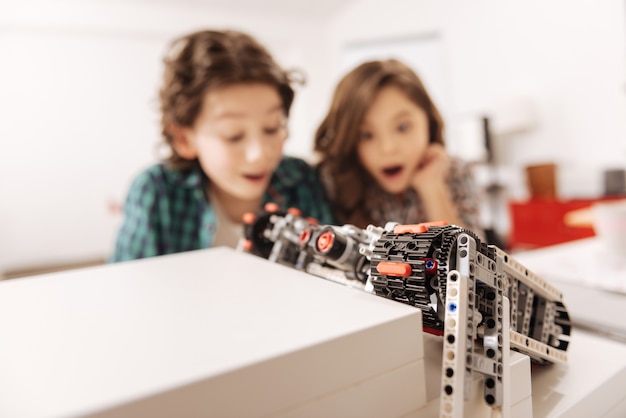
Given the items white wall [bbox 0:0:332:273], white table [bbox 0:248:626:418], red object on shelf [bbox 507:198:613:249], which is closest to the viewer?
white table [bbox 0:248:626:418]

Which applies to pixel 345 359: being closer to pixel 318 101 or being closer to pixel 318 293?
pixel 318 293

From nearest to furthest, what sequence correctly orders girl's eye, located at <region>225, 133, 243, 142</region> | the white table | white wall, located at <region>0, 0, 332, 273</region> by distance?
1. the white table
2. girl's eye, located at <region>225, 133, 243, 142</region>
3. white wall, located at <region>0, 0, 332, 273</region>

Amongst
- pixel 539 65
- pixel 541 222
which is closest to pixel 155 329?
pixel 541 222

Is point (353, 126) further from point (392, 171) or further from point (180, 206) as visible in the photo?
point (180, 206)

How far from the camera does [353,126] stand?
828 millimetres

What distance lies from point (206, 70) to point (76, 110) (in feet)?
6.31

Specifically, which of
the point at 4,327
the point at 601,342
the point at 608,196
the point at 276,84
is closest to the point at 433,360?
the point at 601,342

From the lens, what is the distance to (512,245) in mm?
2223

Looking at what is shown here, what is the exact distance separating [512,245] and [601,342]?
1.83m

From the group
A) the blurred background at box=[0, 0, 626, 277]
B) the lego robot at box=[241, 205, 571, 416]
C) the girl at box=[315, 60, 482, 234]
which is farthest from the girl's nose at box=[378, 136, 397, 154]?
the blurred background at box=[0, 0, 626, 277]

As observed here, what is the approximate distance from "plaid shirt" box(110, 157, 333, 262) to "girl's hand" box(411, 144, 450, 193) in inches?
7.1

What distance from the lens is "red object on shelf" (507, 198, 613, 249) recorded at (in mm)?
1896

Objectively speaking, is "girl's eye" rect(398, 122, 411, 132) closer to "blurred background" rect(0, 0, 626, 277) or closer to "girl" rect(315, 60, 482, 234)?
"girl" rect(315, 60, 482, 234)

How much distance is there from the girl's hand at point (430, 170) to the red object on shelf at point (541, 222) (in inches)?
45.0
